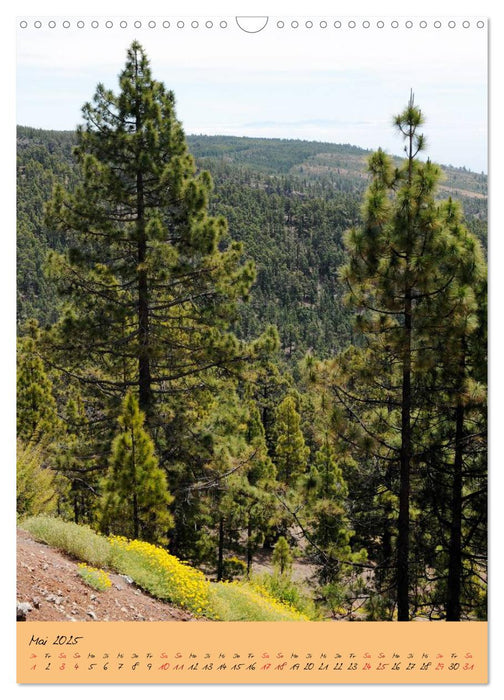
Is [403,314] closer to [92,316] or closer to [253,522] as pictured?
[92,316]

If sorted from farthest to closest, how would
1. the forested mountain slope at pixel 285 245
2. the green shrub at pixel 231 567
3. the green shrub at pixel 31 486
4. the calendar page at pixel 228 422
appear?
1. the forested mountain slope at pixel 285 245
2. the green shrub at pixel 231 567
3. the green shrub at pixel 31 486
4. the calendar page at pixel 228 422

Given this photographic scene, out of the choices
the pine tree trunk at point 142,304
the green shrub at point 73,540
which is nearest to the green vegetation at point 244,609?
→ the green shrub at point 73,540

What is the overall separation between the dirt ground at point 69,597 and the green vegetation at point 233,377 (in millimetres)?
410

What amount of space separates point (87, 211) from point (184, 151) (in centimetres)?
190

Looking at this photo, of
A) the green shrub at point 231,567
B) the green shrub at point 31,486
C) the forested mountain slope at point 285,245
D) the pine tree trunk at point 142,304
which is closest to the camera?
the green shrub at point 31,486

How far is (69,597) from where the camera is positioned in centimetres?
549

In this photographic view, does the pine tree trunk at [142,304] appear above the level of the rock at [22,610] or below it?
above

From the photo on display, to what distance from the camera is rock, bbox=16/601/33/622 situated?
16.1 ft

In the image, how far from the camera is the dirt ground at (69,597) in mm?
5121

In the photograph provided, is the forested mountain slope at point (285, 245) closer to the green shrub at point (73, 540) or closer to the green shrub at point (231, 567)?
the green shrub at point (231, 567)

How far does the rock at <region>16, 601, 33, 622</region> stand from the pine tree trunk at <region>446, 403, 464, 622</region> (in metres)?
4.56

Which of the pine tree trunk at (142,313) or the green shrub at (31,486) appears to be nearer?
the green shrub at (31,486)

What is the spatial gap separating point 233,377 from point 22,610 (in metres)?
6.45

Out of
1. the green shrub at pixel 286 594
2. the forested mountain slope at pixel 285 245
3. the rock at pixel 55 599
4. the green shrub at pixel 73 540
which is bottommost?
the green shrub at pixel 286 594
